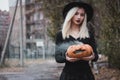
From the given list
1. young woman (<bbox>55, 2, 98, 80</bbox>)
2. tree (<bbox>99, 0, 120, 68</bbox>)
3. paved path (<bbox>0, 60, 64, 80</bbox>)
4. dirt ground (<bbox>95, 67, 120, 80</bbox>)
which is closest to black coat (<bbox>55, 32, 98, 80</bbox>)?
young woman (<bbox>55, 2, 98, 80</bbox>)

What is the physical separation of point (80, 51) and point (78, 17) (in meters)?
0.48

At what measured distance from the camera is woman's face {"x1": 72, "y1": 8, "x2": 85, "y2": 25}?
5355mm

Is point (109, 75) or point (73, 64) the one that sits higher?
point (73, 64)

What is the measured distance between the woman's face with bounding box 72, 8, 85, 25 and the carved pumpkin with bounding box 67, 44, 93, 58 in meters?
0.37

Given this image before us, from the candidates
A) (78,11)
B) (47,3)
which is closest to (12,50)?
(47,3)

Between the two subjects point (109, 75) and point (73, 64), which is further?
point (109, 75)

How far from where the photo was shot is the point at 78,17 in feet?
17.6

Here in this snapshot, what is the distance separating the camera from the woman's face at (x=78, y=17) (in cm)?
536

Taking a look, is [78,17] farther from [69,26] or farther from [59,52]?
[59,52]

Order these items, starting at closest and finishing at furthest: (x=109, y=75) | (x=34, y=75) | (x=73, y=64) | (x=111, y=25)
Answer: (x=73, y=64), (x=111, y=25), (x=109, y=75), (x=34, y=75)

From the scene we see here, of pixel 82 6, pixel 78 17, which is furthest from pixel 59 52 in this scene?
pixel 82 6

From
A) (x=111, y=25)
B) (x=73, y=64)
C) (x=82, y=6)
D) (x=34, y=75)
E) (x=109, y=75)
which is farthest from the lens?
(x=34, y=75)

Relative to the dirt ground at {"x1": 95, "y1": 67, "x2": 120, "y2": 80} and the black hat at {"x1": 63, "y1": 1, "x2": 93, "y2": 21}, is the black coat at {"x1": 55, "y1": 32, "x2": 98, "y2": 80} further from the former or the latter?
the dirt ground at {"x1": 95, "y1": 67, "x2": 120, "y2": 80}

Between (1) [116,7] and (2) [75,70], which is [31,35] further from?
(2) [75,70]
